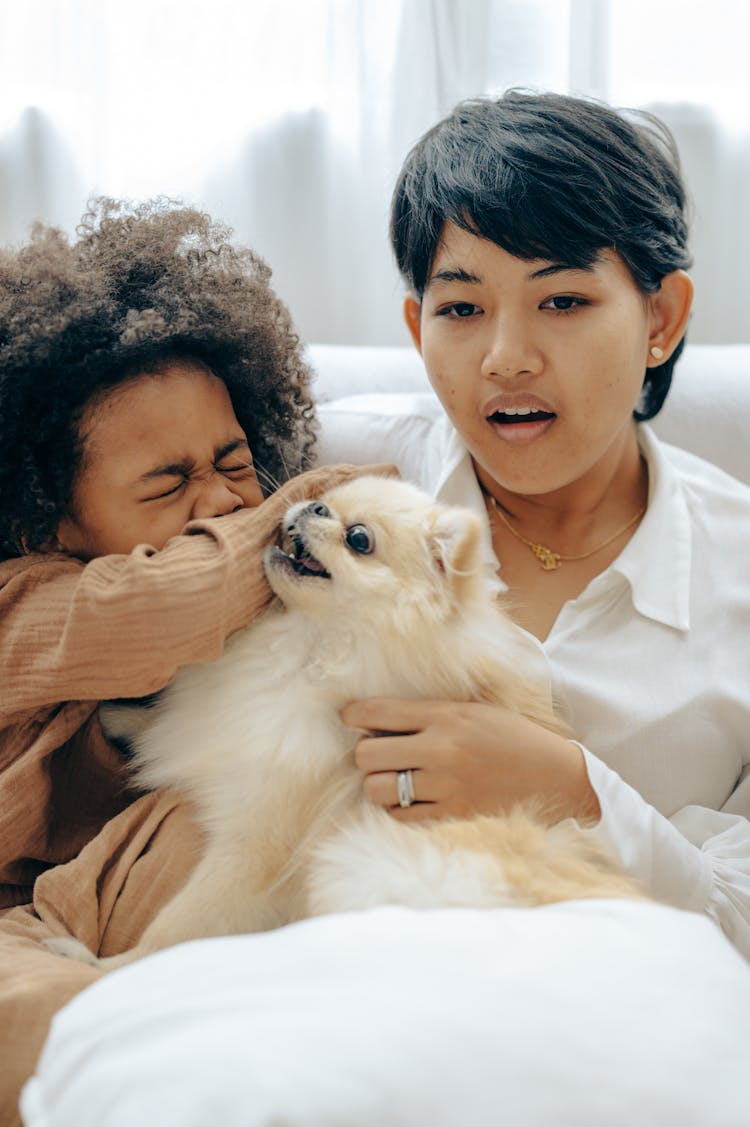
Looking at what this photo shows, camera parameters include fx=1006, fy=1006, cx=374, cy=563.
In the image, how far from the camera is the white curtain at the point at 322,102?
253 cm

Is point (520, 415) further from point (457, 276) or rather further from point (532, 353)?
point (457, 276)

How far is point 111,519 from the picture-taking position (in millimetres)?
1479

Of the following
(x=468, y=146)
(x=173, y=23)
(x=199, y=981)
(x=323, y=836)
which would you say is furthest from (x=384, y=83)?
(x=199, y=981)

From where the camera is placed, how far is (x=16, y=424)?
149 centimetres

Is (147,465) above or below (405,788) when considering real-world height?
above

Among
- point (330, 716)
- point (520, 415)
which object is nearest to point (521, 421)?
point (520, 415)

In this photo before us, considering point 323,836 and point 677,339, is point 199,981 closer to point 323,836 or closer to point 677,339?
point 323,836

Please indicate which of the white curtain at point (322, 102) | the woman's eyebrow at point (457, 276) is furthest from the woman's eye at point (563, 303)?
the white curtain at point (322, 102)

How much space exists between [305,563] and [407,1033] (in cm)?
68

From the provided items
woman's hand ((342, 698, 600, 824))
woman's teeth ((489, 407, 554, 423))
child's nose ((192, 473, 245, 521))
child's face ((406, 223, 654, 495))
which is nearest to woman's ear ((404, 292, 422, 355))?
child's face ((406, 223, 654, 495))

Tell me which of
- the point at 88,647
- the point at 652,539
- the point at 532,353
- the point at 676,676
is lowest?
the point at 676,676

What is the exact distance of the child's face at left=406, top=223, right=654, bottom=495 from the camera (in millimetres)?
1525

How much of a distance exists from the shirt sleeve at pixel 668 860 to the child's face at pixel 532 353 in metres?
0.49

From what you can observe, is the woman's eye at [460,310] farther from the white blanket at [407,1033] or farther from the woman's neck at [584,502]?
the white blanket at [407,1033]
